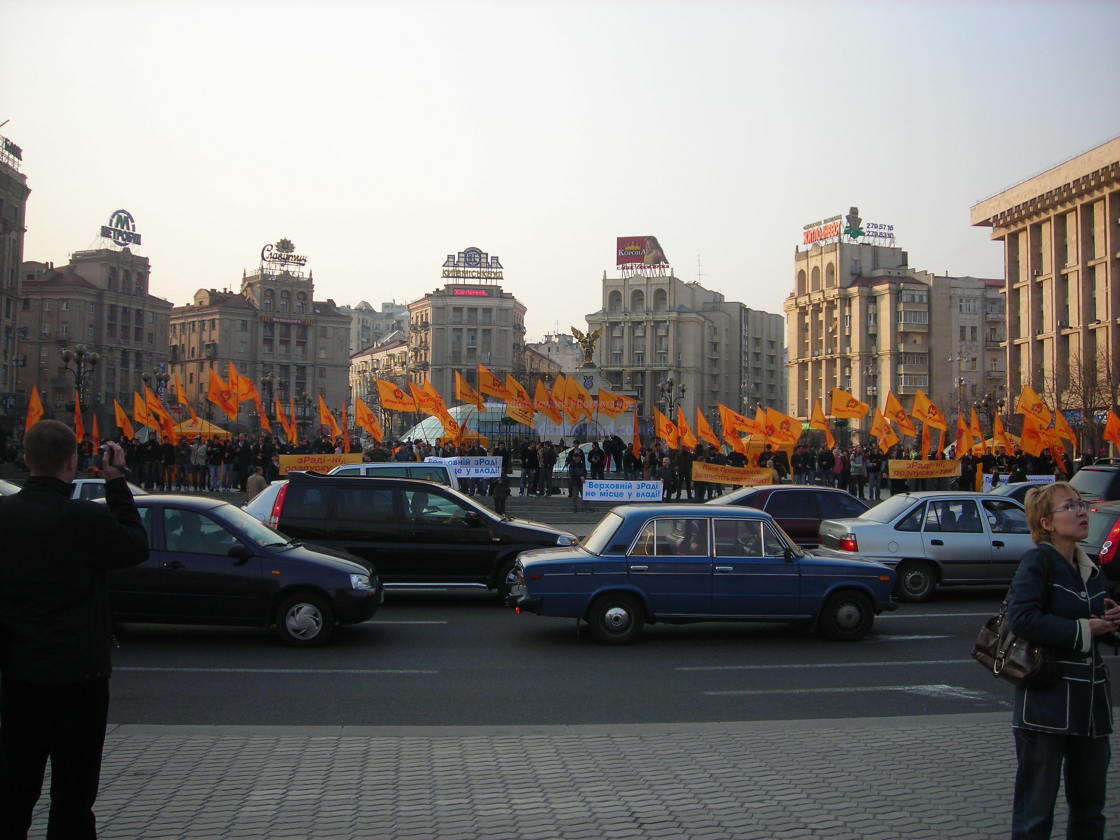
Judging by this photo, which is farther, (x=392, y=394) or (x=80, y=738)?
(x=392, y=394)

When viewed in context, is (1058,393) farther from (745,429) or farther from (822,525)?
(822,525)

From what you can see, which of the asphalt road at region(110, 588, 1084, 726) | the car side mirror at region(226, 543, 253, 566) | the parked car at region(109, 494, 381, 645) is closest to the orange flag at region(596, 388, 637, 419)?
the asphalt road at region(110, 588, 1084, 726)

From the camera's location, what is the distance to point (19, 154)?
73750mm

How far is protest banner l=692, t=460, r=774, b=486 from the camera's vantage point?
1056 inches

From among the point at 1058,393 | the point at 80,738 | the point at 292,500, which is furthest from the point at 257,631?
the point at 1058,393

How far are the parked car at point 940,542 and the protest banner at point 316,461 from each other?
16636 millimetres

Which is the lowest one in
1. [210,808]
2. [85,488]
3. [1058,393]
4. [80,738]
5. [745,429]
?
[210,808]

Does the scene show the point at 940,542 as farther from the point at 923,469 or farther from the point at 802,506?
the point at 923,469

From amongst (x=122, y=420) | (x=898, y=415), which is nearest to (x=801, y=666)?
(x=898, y=415)

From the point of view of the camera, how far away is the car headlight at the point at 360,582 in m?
10.4

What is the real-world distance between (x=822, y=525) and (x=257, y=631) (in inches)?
333

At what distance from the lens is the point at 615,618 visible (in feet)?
34.7

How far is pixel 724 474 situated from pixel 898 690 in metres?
18.5

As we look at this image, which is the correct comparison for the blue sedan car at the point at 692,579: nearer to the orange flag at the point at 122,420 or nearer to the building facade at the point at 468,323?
the orange flag at the point at 122,420
